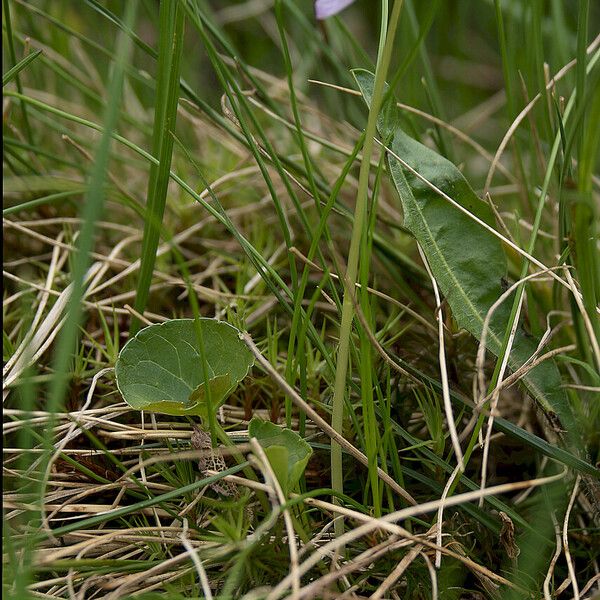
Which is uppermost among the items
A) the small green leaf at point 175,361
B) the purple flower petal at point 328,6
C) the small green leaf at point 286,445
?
the purple flower petal at point 328,6

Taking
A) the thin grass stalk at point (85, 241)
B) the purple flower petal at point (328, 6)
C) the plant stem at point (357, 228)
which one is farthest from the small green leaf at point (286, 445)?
the purple flower petal at point (328, 6)

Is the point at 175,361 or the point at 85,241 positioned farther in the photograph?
the point at 175,361

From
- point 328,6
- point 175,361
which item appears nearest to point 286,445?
point 175,361

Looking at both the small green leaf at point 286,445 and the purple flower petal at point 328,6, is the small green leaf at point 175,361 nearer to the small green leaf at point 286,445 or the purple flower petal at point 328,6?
the small green leaf at point 286,445

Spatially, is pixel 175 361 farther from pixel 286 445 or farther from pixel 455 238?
pixel 455 238

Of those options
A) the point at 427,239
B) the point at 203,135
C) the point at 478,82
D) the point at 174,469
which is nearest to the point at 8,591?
the point at 174,469

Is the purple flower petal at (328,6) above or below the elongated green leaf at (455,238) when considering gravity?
above
